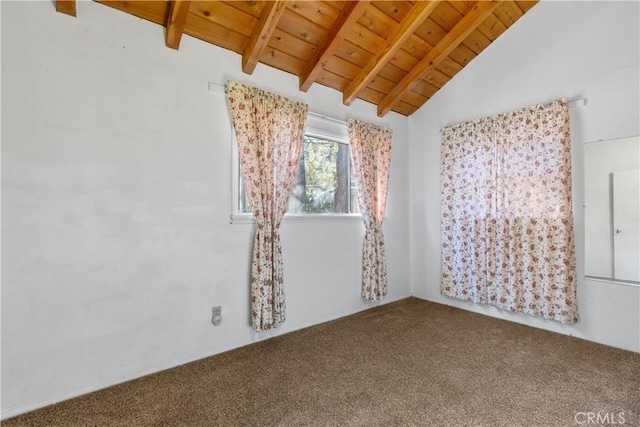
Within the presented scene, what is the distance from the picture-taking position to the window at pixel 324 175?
2893 mm

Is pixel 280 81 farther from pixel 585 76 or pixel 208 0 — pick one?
pixel 585 76

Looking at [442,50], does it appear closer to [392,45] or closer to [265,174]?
[392,45]

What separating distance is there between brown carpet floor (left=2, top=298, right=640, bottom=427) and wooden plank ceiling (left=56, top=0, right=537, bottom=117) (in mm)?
2344

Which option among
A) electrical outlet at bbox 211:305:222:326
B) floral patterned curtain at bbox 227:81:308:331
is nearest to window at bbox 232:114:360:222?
floral patterned curtain at bbox 227:81:308:331

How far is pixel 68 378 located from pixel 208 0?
2569 mm

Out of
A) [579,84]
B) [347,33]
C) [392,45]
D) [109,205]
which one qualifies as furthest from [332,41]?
[579,84]

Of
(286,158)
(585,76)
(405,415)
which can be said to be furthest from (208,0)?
(585,76)

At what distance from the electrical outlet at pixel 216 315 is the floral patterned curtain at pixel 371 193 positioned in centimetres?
163

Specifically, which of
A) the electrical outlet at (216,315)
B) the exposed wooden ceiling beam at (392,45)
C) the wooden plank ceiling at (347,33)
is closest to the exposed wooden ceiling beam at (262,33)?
the wooden plank ceiling at (347,33)

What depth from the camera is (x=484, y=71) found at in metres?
3.20

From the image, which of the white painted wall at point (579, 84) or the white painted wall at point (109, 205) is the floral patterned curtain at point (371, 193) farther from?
the white painted wall at point (109, 205)

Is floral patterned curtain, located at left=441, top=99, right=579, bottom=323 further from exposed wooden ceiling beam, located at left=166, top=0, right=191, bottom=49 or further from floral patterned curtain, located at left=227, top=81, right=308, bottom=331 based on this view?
exposed wooden ceiling beam, located at left=166, top=0, right=191, bottom=49

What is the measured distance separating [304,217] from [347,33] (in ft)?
5.32

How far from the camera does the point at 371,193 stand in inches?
130
